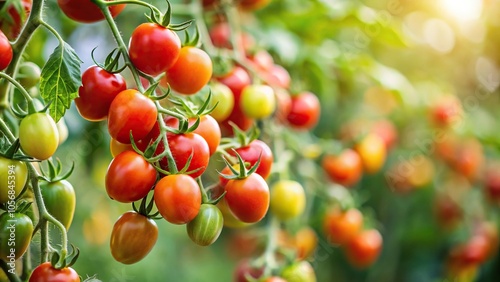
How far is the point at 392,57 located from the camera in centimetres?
222

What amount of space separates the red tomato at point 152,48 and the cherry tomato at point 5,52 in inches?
4.7

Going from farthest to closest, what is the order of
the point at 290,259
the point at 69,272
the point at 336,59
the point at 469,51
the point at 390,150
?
the point at 469,51, the point at 390,150, the point at 336,59, the point at 290,259, the point at 69,272

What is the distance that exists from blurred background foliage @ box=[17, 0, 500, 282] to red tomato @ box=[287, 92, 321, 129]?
0.12 ft

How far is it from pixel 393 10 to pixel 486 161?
0.56 meters

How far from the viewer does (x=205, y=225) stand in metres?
0.66

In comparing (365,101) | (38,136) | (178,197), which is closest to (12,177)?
(38,136)

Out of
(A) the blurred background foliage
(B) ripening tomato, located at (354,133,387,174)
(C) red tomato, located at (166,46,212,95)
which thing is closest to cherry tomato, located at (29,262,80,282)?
(C) red tomato, located at (166,46,212,95)

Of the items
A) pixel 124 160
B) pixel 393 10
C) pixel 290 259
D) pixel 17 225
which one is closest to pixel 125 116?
A: pixel 124 160

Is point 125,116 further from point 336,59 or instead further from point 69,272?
point 336,59

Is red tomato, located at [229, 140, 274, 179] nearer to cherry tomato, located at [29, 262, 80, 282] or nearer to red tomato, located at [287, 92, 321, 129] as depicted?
cherry tomato, located at [29, 262, 80, 282]

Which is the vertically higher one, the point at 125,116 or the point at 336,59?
the point at 125,116

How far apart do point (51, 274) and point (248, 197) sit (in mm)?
217

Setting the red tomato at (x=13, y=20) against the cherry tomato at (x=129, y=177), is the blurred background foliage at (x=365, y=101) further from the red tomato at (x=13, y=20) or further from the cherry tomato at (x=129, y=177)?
the cherry tomato at (x=129, y=177)

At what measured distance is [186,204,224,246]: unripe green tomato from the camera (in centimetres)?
66
